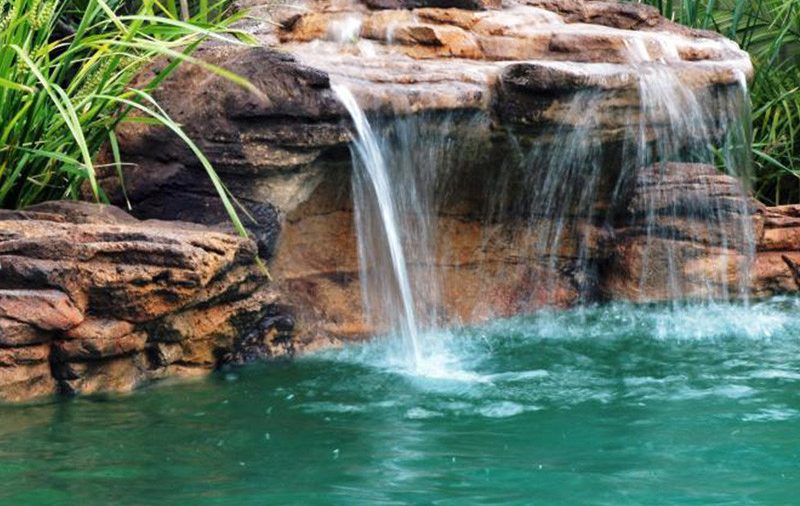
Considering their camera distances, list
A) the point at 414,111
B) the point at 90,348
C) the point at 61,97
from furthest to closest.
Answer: the point at 414,111, the point at 61,97, the point at 90,348

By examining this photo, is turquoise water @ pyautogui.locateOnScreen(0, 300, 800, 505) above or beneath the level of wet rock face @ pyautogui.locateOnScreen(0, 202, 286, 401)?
beneath

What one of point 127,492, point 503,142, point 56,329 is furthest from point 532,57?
point 127,492

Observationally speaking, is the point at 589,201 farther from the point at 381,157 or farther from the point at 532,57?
the point at 381,157

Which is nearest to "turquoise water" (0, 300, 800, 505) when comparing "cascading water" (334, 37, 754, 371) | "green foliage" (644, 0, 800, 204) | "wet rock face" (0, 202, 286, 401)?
"wet rock face" (0, 202, 286, 401)

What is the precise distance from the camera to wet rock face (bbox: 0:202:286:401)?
5266 mm

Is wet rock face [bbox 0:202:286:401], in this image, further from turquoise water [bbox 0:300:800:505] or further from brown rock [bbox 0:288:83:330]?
turquoise water [bbox 0:300:800:505]

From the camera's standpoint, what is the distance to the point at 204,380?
5.86 metres

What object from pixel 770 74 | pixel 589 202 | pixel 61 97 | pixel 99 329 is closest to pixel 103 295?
pixel 99 329

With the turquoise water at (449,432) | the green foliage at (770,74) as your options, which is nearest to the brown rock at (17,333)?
the turquoise water at (449,432)

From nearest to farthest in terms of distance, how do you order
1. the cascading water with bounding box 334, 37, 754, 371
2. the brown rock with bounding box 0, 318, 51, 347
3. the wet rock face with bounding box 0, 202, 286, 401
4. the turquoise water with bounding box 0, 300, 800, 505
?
the turquoise water with bounding box 0, 300, 800, 505 → the brown rock with bounding box 0, 318, 51, 347 → the wet rock face with bounding box 0, 202, 286, 401 → the cascading water with bounding box 334, 37, 754, 371

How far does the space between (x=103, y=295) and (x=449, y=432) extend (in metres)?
1.48

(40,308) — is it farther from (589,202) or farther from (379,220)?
(589,202)

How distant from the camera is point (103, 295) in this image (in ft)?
17.7

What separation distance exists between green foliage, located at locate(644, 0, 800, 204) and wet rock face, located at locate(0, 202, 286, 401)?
477 cm
